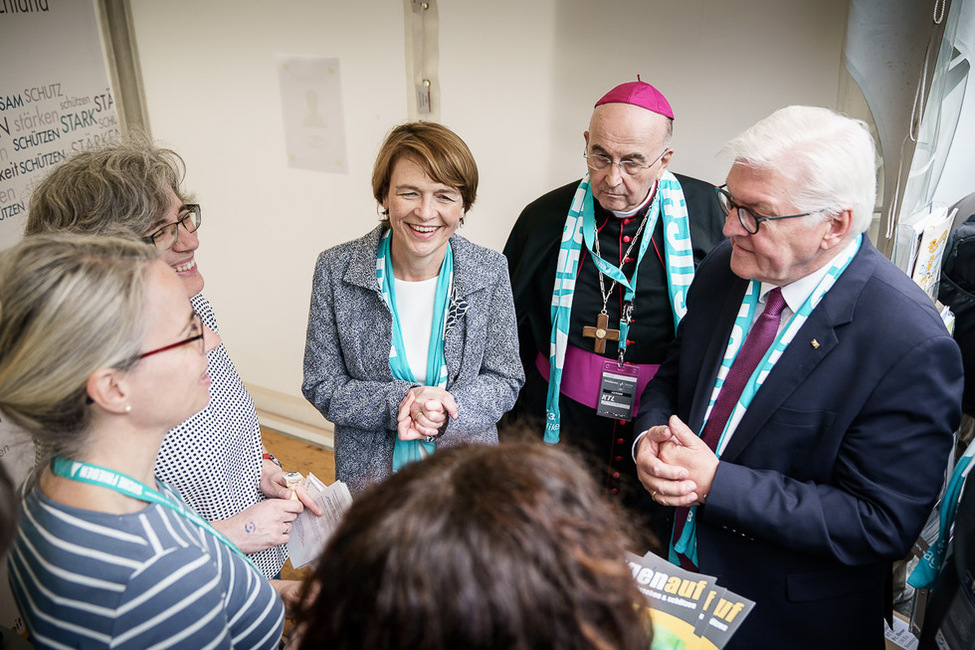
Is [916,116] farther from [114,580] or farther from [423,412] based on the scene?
[114,580]

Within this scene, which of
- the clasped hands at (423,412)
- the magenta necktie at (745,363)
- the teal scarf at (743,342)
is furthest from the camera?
the clasped hands at (423,412)

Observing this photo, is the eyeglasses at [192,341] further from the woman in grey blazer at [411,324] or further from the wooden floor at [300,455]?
the wooden floor at [300,455]

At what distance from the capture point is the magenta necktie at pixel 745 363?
178 cm

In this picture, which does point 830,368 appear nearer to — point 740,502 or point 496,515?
point 740,502

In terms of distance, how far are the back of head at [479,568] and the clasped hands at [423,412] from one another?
1.20 meters

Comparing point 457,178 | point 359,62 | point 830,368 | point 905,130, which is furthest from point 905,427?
point 359,62

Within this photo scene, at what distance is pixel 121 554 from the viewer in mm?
1158

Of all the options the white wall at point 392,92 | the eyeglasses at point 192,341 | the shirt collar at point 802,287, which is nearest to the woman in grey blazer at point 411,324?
the eyeglasses at point 192,341

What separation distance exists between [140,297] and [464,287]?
113 centimetres

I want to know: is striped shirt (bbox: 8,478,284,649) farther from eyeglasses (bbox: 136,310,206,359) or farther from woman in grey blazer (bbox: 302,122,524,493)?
woman in grey blazer (bbox: 302,122,524,493)

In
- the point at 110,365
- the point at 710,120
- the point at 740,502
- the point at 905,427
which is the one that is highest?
the point at 710,120

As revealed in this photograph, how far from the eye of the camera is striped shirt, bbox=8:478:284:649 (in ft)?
3.76

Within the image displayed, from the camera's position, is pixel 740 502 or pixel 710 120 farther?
pixel 710 120

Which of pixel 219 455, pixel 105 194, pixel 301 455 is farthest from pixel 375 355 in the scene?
pixel 301 455
